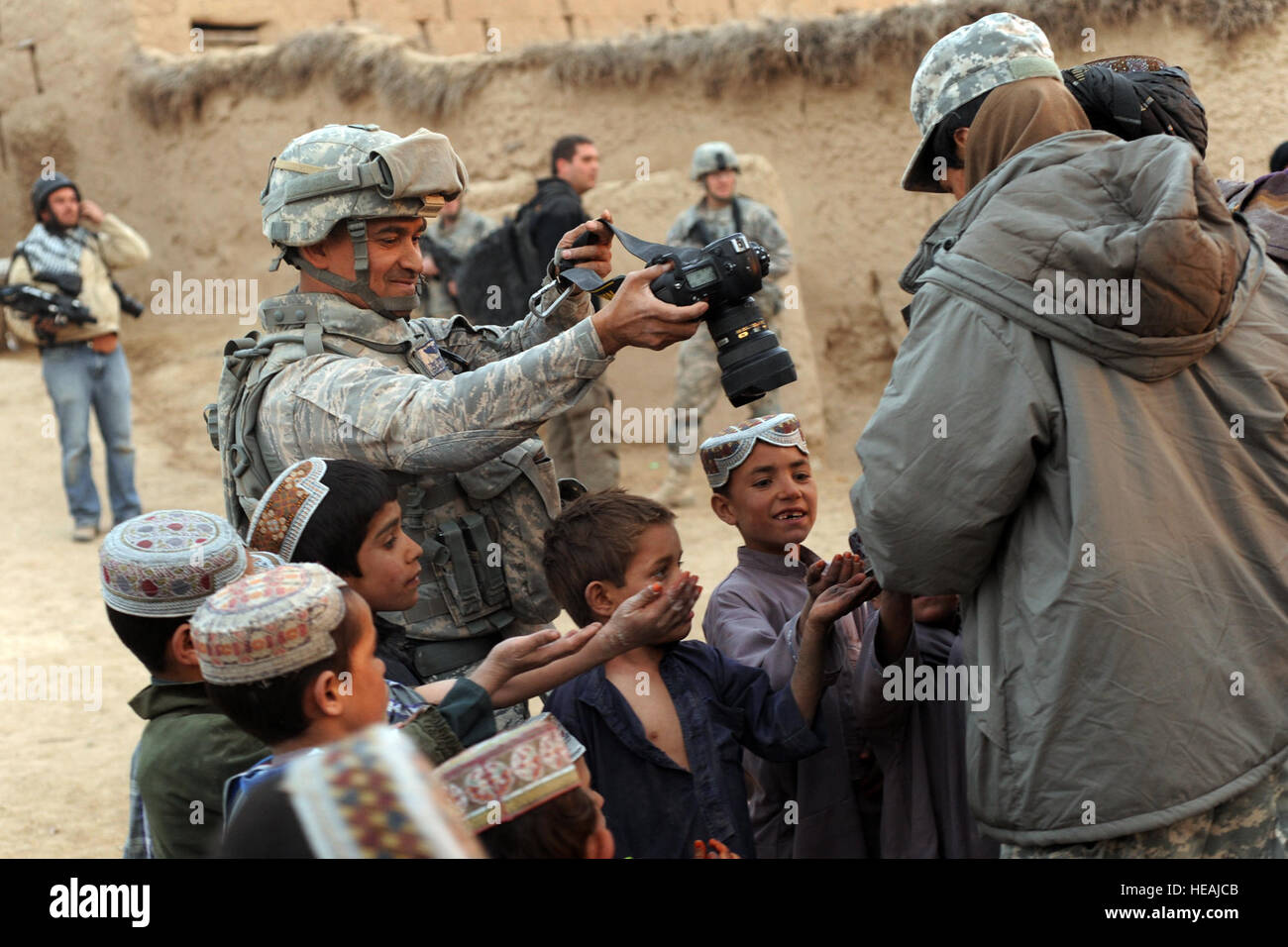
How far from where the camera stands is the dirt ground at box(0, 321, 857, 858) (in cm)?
518

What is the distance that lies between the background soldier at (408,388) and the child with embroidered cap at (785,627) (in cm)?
48

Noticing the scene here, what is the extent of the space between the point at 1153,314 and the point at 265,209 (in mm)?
1857

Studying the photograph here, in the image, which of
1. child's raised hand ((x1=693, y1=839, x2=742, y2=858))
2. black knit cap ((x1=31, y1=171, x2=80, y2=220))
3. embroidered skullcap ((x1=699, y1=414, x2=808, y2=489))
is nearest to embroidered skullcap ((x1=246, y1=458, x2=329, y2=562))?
child's raised hand ((x1=693, y1=839, x2=742, y2=858))

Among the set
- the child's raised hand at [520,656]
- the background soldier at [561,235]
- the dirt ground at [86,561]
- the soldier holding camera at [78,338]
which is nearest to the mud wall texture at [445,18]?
the dirt ground at [86,561]

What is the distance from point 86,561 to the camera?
8367 mm

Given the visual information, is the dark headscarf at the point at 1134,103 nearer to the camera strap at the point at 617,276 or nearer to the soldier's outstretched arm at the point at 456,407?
the camera strap at the point at 617,276

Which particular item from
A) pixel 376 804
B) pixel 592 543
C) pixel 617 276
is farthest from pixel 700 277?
pixel 376 804

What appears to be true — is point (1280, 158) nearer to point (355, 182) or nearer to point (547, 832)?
point (355, 182)

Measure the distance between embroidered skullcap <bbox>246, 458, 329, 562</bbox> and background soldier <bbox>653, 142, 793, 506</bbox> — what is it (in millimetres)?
6071

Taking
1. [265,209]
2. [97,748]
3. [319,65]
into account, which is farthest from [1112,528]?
[319,65]

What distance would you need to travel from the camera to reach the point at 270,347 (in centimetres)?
287

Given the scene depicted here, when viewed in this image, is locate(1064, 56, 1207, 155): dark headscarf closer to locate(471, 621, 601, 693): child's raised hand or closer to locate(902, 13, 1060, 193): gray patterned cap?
locate(902, 13, 1060, 193): gray patterned cap

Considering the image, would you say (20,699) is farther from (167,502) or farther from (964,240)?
(964,240)

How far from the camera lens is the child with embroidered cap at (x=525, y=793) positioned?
6.01 feet
